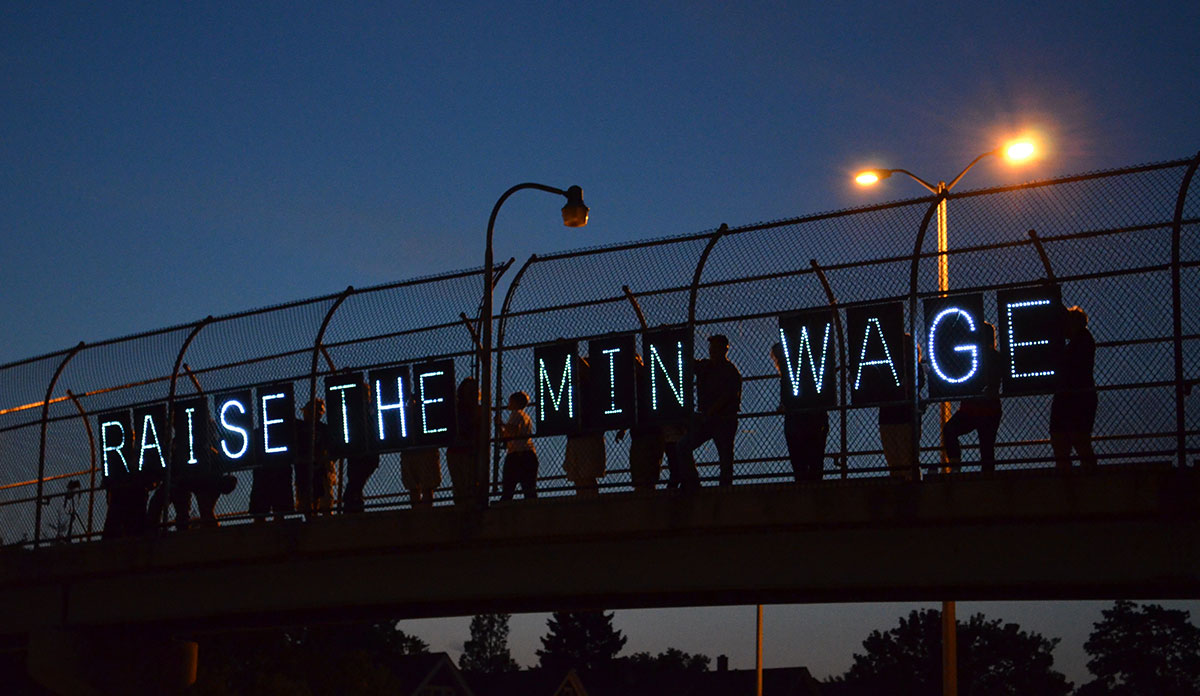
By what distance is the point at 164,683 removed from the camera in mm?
20641

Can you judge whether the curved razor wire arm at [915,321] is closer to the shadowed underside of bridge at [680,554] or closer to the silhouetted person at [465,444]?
the shadowed underside of bridge at [680,554]

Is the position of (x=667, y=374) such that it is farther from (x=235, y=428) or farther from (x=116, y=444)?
(x=116, y=444)

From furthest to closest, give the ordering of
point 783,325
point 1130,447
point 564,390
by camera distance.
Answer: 1. point 564,390
2. point 783,325
3. point 1130,447

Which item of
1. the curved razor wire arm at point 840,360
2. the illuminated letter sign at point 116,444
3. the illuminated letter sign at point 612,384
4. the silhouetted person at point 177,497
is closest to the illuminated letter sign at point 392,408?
the illuminated letter sign at point 612,384

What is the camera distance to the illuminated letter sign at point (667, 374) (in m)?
15.8

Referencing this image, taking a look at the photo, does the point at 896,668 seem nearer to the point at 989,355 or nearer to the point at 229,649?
the point at 229,649

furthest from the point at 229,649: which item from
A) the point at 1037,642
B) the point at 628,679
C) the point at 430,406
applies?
the point at 1037,642

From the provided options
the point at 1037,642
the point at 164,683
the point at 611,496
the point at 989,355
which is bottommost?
the point at 164,683

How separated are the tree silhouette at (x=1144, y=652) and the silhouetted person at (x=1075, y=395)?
110488 mm

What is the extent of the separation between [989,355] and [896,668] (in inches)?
3986

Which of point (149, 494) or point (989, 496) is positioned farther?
point (149, 494)

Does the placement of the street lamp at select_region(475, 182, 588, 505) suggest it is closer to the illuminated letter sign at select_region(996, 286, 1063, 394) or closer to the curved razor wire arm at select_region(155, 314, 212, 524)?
the curved razor wire arm at select_region(155, 314, 212, 524)

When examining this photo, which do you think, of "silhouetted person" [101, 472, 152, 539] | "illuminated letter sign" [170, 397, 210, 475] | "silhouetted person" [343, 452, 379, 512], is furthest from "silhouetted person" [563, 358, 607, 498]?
"silhouetted person" [101, 472, 152, 539]

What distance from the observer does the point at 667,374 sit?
52.2 feet
